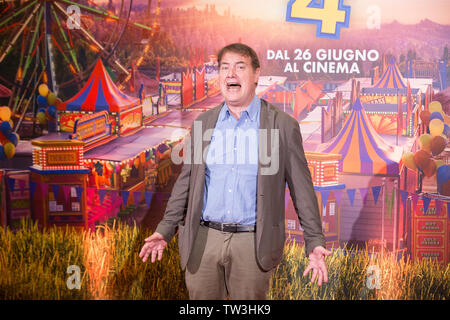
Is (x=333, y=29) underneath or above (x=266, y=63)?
above

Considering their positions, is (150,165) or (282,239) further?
(150,165)

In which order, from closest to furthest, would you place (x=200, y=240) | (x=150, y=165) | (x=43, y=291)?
1. (x=200, y=240)
2. (x=43, y=291)
3. (x=150, y=165)

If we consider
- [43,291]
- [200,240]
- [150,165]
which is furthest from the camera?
[150,165]

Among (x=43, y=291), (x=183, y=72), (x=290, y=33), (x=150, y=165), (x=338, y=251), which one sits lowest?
(x=43, y=291)

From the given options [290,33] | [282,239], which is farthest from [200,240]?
[290,33]

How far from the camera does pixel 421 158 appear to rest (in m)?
3.20

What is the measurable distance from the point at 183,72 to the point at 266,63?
0.61 metres

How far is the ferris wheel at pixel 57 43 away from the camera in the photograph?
357 centimetres

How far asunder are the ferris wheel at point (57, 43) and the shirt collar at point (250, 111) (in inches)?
Answer: 73.2

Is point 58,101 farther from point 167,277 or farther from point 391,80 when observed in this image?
point 391,80

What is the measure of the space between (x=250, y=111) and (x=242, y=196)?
0.33 metres

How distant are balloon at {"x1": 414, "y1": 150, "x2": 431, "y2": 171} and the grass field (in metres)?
0.65

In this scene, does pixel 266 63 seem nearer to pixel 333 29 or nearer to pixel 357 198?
pixel 333 29

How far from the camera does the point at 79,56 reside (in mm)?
3609
